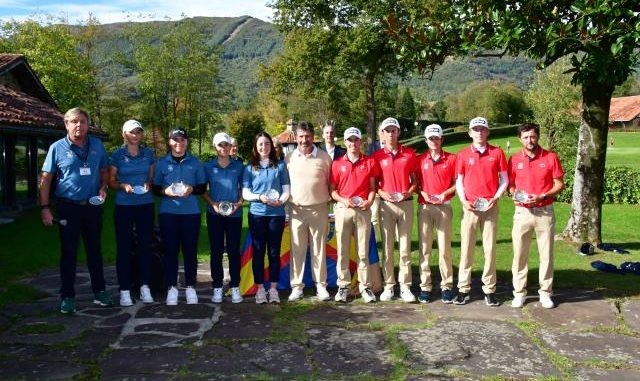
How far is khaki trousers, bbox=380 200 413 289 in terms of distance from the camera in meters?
6.70

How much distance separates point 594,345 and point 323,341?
2.51 metres

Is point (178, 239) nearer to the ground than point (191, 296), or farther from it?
farther from it

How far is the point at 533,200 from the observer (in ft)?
21.1

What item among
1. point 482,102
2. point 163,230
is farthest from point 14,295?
point 482,102

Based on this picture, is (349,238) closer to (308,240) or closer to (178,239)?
(308,240)

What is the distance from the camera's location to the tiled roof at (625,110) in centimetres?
7475

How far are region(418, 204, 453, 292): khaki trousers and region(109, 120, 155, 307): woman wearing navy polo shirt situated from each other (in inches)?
122

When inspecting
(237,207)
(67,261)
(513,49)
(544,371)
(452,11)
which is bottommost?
Result: (544,371)

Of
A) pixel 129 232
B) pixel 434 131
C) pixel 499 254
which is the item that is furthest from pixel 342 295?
pixel 499 254

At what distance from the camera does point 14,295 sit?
23.4 feet

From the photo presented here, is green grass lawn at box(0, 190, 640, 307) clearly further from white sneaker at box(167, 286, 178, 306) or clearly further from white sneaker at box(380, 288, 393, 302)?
white sneaker at box(167, 286, 178, 306)

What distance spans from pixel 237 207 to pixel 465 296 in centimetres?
282

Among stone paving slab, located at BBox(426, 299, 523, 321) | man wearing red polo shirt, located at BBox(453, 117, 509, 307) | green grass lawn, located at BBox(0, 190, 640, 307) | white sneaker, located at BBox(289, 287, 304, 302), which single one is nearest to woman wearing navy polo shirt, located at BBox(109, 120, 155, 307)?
green grass lawn, located at BBox(0, 190, 640, 307)

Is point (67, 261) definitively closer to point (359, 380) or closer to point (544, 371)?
point (359, 380)
